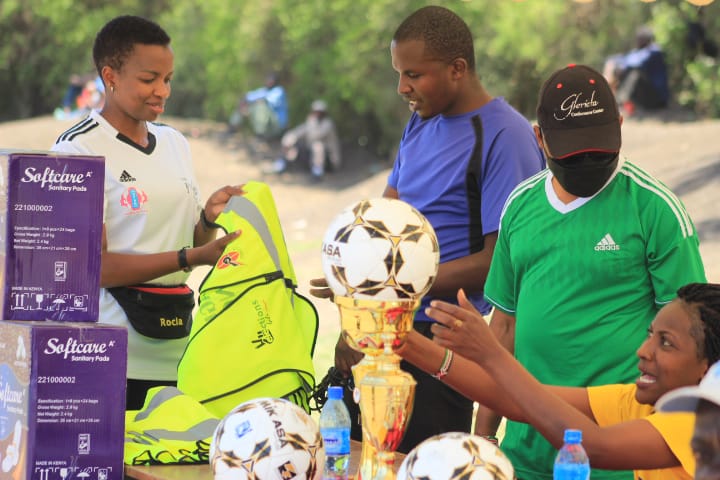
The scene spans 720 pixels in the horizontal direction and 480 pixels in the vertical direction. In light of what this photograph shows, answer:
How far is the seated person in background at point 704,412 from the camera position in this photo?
1960mm

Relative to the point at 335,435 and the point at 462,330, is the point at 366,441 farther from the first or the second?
the point at 462,330

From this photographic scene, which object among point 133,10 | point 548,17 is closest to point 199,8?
point 133,10

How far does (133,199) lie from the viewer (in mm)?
3957

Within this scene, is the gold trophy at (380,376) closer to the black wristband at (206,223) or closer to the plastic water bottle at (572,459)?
the plastic water bottle at (572,459)

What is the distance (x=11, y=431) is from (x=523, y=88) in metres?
18.1

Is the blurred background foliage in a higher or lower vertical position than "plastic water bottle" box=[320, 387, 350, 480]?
higher

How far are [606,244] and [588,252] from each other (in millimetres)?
56

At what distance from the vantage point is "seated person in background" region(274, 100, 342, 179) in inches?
923

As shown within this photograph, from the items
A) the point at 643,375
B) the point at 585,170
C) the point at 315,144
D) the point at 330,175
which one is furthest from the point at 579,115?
the point at 330,175

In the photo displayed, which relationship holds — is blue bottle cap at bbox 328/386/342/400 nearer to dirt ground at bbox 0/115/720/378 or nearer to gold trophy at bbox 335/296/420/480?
gold trophy at bbox 335/296/420/480

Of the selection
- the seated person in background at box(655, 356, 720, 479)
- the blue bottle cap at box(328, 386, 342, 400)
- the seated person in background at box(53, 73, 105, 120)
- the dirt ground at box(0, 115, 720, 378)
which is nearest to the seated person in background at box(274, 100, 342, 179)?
the dirt ground at box(0, 115, 720, 378)

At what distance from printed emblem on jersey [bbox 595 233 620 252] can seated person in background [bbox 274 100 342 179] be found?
20.2m

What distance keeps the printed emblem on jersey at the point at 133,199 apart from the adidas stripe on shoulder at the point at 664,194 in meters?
1.59

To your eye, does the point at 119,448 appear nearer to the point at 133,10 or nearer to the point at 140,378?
the point at 140,378
